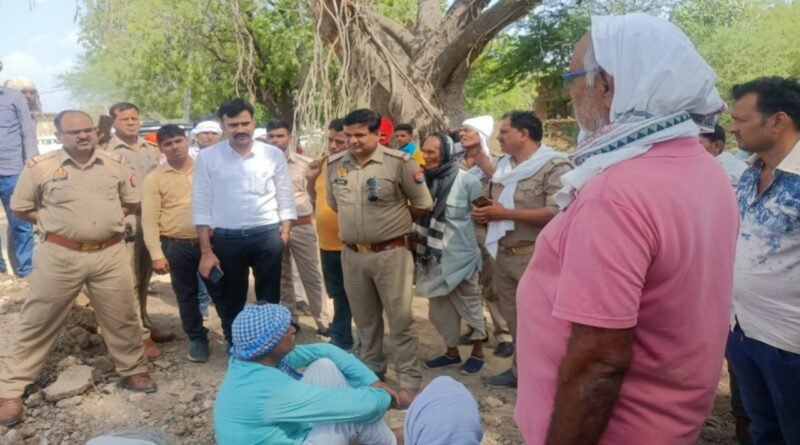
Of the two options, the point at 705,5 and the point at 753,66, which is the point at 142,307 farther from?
the point at 705,5

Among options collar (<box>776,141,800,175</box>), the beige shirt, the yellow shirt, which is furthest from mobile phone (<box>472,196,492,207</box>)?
the beige shirt

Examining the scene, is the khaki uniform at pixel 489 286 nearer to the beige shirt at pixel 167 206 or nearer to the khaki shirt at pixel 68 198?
the beige shirt at pixel 167 206

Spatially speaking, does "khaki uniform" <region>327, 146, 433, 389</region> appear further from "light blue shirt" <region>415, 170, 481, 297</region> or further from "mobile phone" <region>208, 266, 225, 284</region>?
"mobile phone" <region>208, 266, 225, 284</region>

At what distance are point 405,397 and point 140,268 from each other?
263cm

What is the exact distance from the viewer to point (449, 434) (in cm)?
212

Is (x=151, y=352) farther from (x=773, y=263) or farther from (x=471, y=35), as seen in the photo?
(x=471, y=35)

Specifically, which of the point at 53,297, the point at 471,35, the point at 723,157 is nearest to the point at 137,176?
the point at 53,297

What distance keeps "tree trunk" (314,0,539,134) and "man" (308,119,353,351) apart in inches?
34.5

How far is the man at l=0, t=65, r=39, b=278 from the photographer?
19.4 ft

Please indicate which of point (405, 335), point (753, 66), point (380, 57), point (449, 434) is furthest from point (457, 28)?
point (753, 66)

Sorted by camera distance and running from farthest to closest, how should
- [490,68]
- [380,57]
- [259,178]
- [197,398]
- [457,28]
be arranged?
[490,68] → [457,28] → [380,57] → [259,178] → [197,398]

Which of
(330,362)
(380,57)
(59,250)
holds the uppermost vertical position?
(380,57)

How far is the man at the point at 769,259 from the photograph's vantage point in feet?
7.87

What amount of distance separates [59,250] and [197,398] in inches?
53.0
